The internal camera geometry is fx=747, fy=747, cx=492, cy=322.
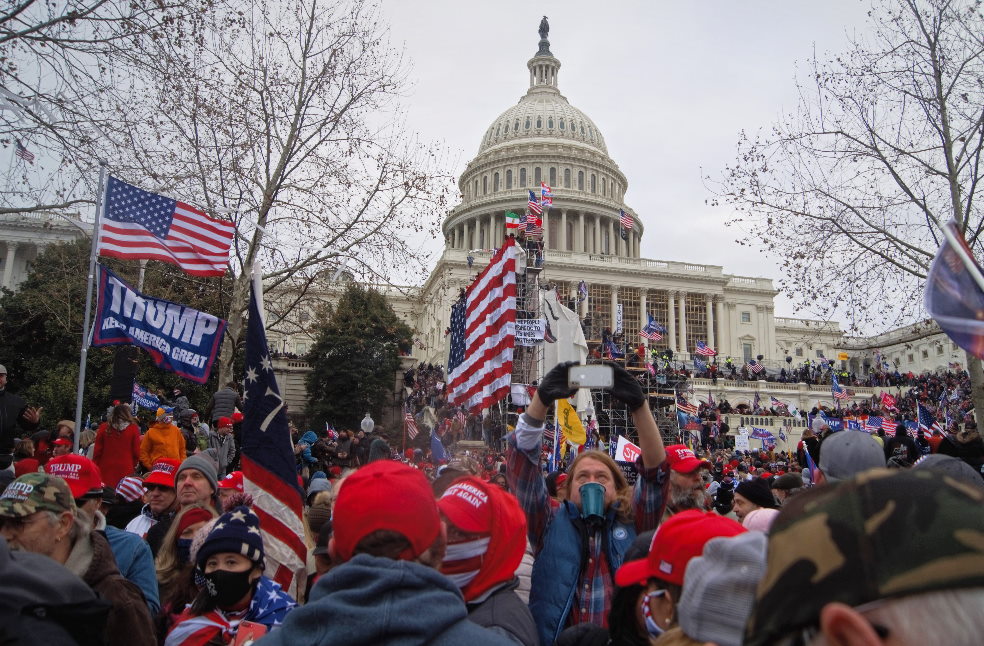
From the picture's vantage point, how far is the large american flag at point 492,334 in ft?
37.6

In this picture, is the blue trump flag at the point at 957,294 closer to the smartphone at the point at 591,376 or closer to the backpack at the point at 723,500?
the smartphone at the point at 591,376

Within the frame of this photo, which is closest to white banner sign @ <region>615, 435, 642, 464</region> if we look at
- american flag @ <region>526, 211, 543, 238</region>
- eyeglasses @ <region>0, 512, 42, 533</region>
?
eyeglasses @ <region>0, 512, 42, 533</region>

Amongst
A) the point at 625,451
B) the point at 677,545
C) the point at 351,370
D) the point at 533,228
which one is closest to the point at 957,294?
the point at 677,545

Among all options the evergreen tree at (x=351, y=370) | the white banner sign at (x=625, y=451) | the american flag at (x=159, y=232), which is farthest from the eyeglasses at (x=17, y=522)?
the evergreen tree at (x=351, y=370)

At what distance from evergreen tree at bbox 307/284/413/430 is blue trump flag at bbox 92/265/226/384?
2963 centimetres

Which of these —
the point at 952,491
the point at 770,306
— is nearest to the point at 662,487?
the point at 952,491

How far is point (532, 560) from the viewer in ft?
11.3

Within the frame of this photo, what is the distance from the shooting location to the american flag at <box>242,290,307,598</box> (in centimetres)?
379

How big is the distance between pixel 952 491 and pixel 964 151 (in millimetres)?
14833

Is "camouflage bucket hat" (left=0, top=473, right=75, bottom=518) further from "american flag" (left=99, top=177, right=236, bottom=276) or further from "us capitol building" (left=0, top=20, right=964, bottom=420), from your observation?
"us capitol building" (left=0, top=20, right=964, bottom=420)

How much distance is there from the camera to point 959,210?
12.9 metres

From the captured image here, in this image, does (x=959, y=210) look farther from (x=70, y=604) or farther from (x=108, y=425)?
(x=70, y=604)

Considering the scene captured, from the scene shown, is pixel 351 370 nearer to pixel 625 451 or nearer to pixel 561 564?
pixel 625 451

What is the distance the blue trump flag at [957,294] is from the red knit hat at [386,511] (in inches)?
83.8
